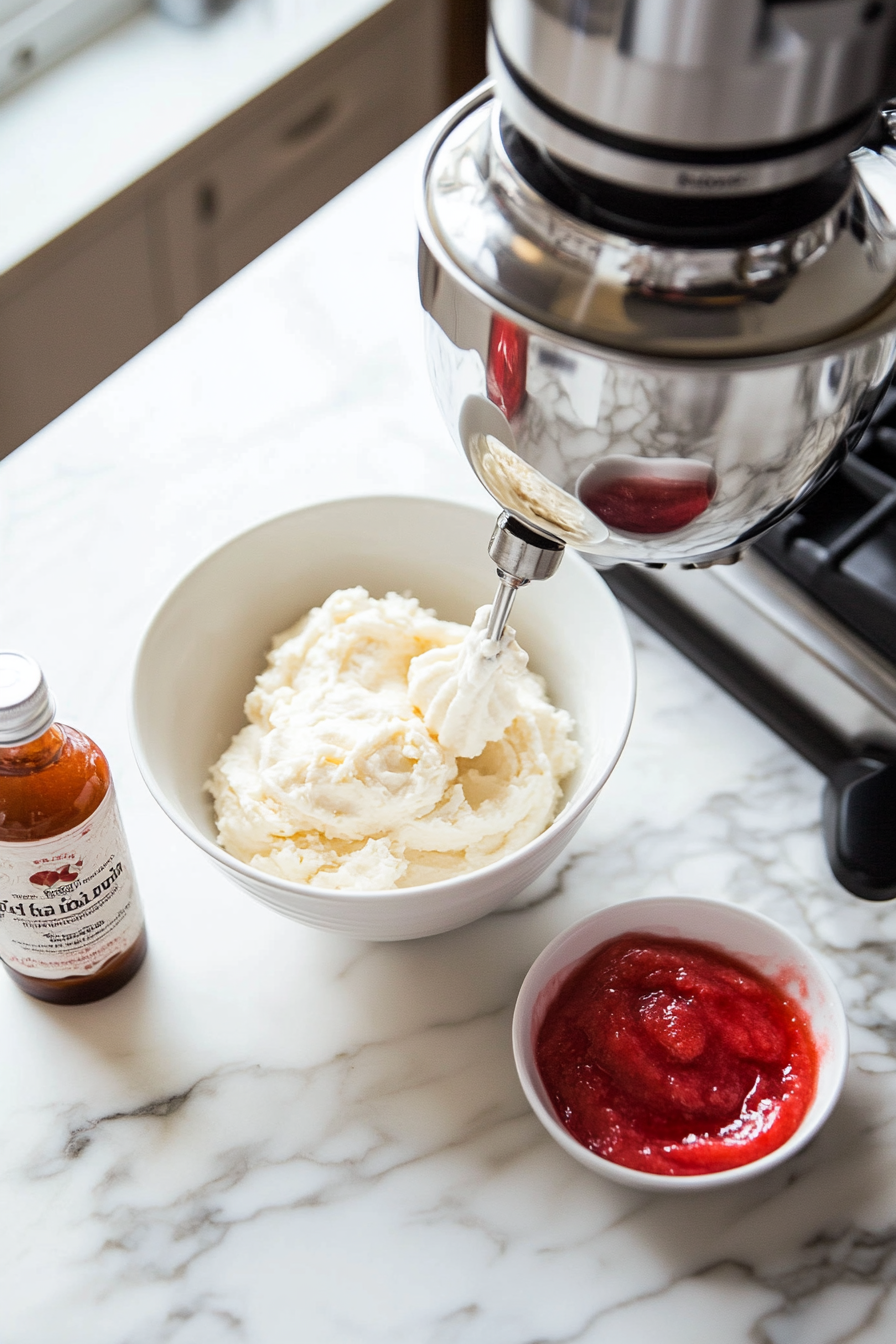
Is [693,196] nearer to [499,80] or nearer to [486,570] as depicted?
[499,80]

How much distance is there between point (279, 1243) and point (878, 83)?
68cm

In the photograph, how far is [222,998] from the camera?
2.72 feet

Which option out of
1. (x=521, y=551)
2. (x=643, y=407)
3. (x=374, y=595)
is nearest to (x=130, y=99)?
A: (x=374, y=595)

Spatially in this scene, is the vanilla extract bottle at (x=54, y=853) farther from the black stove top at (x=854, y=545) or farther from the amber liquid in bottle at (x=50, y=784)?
the black stove top at (x=854, y=545)

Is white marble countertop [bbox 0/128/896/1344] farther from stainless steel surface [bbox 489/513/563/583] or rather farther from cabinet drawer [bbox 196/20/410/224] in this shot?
cabinet drawer [bbox 196/20/410/224]

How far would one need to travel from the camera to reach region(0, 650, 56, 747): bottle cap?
648 mm

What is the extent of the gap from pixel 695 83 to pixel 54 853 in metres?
0.53

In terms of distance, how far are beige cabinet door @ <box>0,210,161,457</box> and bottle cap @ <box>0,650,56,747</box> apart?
46.5 inches

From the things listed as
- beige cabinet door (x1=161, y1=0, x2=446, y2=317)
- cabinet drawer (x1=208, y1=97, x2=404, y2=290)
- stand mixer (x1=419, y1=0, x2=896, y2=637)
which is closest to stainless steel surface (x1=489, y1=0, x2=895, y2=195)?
stand mixer (x1=419, y1=0, x2=896, y2=637)

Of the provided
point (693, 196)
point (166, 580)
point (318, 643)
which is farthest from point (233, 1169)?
point (693, 196)

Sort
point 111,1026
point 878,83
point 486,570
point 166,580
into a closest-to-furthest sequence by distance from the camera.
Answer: point 878,83
point 111,1026
point 486,570
point 166,580

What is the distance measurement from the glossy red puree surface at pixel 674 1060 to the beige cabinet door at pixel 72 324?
1.36 meters

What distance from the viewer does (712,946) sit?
2.60 ft

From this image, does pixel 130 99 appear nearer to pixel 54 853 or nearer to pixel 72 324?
pixel 72 324
